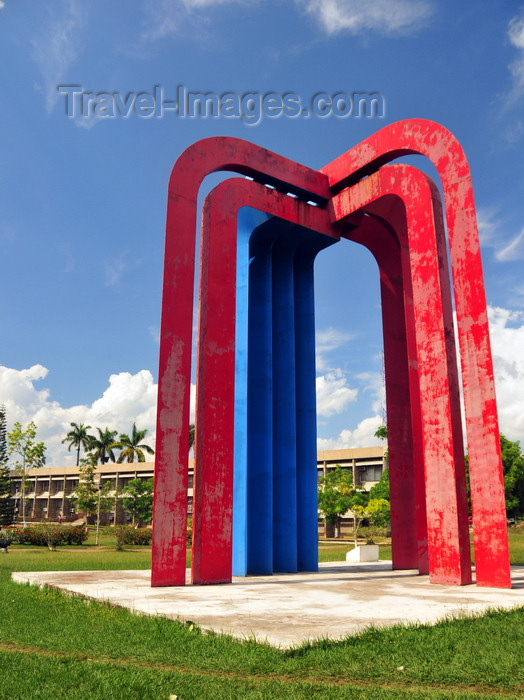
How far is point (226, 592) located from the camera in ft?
34.9

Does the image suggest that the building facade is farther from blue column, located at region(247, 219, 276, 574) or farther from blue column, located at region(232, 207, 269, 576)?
blue column, located at region(232, 207, 269, 576)

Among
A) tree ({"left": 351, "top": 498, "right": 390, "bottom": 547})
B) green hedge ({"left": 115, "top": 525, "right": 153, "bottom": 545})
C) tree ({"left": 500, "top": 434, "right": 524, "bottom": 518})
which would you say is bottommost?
green hedge ({"left": 115, "top": 525, "right": 153, "bottom": 545})

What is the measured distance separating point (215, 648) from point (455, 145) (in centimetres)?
1179

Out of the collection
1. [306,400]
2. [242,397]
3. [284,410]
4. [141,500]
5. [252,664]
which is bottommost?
[141,500]

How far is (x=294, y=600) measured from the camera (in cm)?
937

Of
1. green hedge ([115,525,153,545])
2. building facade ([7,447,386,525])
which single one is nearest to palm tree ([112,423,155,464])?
building facade ([7,447,386,525])

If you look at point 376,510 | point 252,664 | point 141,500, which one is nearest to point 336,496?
point 376,510

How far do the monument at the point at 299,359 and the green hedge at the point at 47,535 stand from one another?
19.5 metres

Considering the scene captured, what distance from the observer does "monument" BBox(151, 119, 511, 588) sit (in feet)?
39.2

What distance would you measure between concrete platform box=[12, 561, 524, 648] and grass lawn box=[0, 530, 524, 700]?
0.46m

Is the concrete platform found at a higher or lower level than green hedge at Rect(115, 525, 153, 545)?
higher

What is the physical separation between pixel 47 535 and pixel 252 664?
92.6ft

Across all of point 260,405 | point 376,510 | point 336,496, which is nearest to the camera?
point 260,405

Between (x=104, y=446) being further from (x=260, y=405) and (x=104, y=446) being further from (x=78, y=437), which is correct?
(x=260, y=405)
